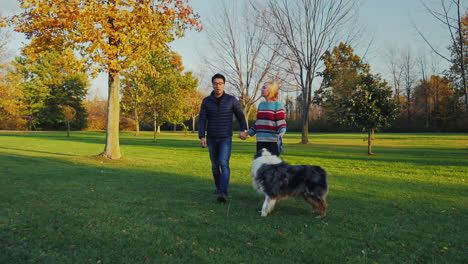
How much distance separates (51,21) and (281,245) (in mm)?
11596

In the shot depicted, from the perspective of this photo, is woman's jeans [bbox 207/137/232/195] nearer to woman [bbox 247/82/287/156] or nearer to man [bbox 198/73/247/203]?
man [bbox 198/73/247/203]

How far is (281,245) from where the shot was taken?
3605mm

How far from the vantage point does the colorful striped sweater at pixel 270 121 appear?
5.56m

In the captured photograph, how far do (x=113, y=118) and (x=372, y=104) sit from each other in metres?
13.3

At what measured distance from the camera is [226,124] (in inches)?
234

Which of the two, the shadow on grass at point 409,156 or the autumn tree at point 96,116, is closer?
the shadow on grass at point 409,156

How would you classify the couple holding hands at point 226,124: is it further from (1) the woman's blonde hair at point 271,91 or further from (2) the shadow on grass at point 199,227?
(2) the shadow on grass at point 199,227

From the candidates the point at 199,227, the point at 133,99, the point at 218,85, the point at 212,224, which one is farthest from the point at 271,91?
the point at 133,99

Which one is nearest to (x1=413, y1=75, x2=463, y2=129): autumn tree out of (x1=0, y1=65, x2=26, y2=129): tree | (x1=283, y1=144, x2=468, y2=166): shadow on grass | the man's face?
(x1=283, y1=144, x2=468, y2=166): shadow on grass

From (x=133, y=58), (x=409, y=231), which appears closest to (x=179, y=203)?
(x=409, y=231)

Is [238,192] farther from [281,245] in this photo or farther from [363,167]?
[363,167]

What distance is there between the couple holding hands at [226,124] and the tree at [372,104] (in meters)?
13.1

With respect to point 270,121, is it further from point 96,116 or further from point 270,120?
point 96,116

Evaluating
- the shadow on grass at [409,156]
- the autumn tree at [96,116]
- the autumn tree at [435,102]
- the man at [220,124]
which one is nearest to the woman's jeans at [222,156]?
the man at [220,124]
